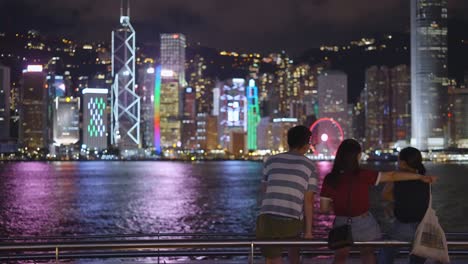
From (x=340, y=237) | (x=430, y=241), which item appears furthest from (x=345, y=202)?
(x=430, y=241)

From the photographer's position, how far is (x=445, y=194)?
68.0 meters

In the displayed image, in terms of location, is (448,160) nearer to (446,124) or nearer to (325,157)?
(446,124)

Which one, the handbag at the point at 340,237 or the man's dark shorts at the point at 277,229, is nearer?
the handbag at the point at 340,237

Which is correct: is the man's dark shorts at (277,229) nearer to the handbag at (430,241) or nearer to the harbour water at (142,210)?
the handbag at (430,241)

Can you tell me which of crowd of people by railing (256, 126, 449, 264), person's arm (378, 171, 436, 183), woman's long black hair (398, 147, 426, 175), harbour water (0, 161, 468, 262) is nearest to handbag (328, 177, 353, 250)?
crowd of people by railing (256, 126, 449, 264)

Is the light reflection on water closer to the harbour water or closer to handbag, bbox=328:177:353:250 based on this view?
the harbour water

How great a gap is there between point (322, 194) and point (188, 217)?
129 ft

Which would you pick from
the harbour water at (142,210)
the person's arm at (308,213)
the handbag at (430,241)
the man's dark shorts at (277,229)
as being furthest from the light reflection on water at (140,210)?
the handbag at (430,241)

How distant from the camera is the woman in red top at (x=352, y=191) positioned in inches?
234

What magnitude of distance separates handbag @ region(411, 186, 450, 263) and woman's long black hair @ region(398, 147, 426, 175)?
49cm

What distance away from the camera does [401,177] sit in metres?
5.91

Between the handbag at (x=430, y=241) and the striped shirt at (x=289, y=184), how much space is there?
90 centimetres

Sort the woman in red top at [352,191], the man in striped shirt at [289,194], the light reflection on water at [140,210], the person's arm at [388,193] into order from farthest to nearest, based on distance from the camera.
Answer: the light reflection on water at [140,210] → the person's arm at [388,193] → the man in striped shirt at [289,194] → the woman in red top at [352,191]

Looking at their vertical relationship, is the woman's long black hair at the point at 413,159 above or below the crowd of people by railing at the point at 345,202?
above
